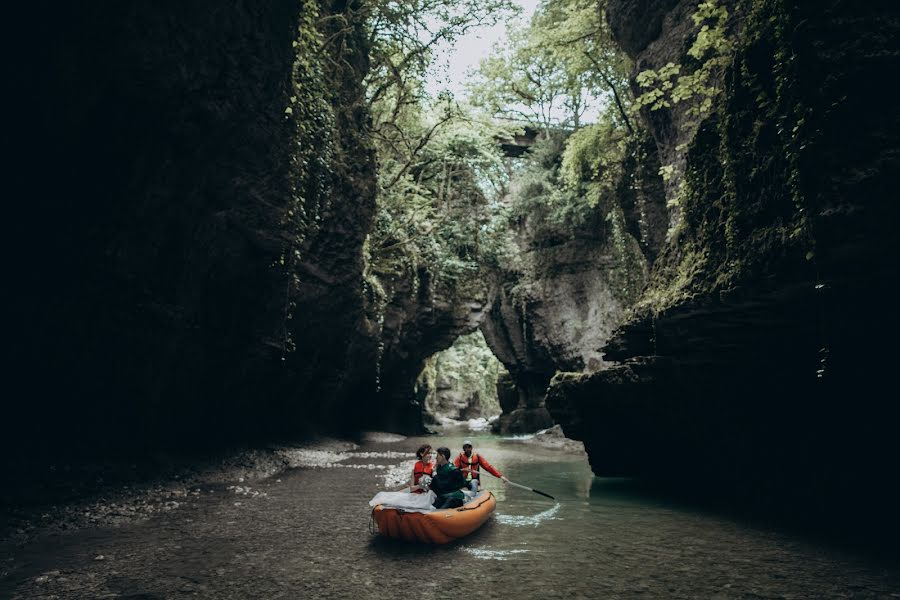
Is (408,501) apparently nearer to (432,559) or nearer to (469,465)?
(432,559)

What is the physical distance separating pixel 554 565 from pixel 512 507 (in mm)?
3378

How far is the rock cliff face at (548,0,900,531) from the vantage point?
4938 millimetres

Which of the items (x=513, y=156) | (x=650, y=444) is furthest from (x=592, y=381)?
(x=513, y=156)

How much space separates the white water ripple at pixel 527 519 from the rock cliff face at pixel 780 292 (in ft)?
9.47

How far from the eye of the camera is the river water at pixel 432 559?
494 cm

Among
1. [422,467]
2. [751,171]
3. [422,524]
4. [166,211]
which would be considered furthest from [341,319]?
[751,171]

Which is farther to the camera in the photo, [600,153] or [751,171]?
[600,153]

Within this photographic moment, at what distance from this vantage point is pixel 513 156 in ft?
94.0

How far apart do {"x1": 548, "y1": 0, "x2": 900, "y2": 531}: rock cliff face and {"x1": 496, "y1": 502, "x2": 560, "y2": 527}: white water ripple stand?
289cm

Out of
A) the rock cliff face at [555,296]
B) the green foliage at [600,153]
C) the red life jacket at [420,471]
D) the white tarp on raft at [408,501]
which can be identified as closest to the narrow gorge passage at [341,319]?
the white tarp on raft at [408,501]

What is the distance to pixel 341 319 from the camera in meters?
15.4

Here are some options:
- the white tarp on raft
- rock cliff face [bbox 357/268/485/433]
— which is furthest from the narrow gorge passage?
rock cliff face [bbox 357/268/485/433]

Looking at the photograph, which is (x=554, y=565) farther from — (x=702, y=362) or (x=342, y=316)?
(x=342, y=316)

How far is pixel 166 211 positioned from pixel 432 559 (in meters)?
6.70
